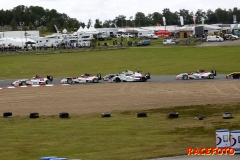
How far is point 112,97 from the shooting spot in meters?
42.2

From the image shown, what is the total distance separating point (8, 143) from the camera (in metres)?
24.8

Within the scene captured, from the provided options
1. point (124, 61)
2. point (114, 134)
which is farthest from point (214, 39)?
point (114, 134)

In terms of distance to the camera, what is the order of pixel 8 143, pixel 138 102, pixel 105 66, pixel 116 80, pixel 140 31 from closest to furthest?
pixel 8 143, pixel 138 102, pixel 116 80, pixel 105 66, pixel 140 31

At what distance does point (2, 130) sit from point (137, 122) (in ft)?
23.4

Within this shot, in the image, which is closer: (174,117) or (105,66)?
(174,117)

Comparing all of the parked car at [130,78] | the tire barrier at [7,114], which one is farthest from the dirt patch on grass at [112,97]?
the parked car at [130,78]

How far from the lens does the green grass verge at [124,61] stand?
6775cm

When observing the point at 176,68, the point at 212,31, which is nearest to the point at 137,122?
the point at 176,68

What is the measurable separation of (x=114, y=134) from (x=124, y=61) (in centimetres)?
5164

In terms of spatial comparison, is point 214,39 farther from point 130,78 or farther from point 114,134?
point 114,134

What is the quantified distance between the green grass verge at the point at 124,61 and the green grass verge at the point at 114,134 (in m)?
30.9

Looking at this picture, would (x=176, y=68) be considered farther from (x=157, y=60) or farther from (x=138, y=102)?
(x=138, y=102)

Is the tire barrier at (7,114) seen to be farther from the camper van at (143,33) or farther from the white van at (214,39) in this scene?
the camper van at (143,33)

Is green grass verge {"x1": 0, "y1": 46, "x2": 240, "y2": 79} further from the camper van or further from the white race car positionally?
the camper van
